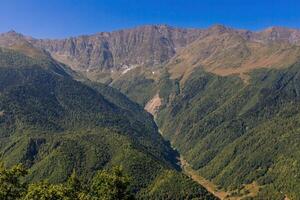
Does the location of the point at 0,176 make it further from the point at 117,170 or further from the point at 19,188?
the point at 117,170

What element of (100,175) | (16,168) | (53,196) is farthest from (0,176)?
(100,175)

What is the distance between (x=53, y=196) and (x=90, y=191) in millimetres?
27603

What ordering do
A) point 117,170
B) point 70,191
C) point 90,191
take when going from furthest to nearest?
1. point 90,191
2. point 117,170
3. point 70,191

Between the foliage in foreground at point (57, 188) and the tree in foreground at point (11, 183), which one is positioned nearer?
the tree in foreground at point (11, 183)

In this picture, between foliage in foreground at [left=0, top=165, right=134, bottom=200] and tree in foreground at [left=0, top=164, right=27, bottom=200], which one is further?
foliage in foreground at [left=0, top=165, right=134, bottom=200]

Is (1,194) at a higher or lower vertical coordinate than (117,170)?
lower

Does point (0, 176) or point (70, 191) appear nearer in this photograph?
point (0, 176)

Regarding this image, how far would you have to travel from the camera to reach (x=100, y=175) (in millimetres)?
121562

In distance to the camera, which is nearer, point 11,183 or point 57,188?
point 11,183

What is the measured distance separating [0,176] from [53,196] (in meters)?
11.3

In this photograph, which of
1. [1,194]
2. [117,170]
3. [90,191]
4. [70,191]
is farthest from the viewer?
[90,191]

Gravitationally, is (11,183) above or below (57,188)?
below

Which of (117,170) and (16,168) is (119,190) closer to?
(117,170)

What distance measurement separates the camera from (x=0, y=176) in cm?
10556
